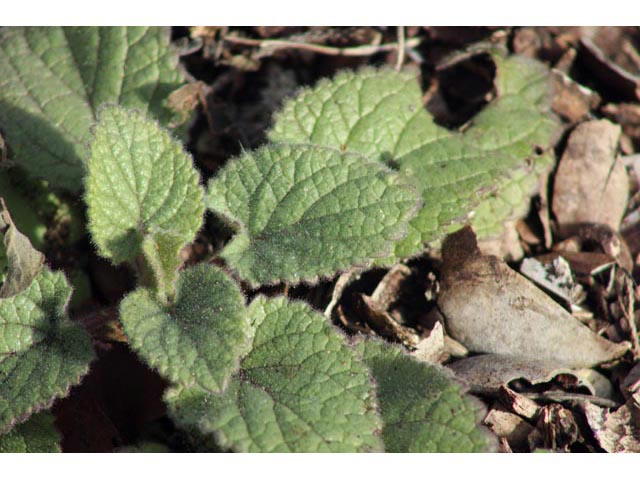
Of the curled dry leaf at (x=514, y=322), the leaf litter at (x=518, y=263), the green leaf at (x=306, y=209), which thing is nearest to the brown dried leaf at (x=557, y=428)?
the leaf litter at (x=518, y=263)

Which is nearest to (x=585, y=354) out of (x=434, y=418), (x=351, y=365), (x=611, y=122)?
(x=434, y=418)

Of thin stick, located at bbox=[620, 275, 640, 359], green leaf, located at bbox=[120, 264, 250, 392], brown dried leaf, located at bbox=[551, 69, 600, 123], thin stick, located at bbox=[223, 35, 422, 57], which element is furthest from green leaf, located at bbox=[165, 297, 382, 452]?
brown dried leaf, located at bbox=[551, 69, 600, 123]

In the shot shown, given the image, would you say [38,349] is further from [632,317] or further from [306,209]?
[632,317]

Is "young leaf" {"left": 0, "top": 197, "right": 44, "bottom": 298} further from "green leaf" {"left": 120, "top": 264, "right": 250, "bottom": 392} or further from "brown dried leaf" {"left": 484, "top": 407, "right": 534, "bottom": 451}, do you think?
"brown dried leaf" {"left": 484, "top": 407, "right": 534, "bottom": 451}

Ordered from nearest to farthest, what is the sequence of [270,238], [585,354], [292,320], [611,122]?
[292,320] → [270,238] → [585,354] → [611,122]

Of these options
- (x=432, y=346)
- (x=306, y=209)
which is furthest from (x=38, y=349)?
(x=432, y=346)

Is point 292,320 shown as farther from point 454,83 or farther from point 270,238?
point 454,83
